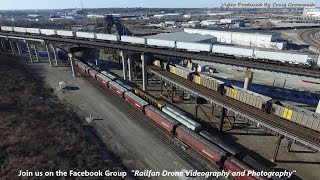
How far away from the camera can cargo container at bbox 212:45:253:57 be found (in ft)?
160

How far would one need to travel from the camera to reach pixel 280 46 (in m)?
105

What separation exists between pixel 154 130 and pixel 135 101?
9277 mm

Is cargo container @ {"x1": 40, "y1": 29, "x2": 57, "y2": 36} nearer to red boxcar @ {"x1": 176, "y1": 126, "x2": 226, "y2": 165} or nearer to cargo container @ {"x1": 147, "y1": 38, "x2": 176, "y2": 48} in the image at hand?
cargo container @ {"x1": 147, "y1": 38, "x2": 176, "y2": 48}

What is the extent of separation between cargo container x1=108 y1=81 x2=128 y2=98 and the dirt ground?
449 inches

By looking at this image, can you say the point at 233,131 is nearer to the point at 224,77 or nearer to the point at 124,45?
the point at 224,77

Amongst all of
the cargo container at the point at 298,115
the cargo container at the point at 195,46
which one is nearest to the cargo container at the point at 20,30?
the cargo container at the point at 195,46

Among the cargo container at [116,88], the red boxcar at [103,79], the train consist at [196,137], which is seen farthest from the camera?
the red boxcar at [103,79]

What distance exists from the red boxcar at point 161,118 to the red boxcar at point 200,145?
1.65 m

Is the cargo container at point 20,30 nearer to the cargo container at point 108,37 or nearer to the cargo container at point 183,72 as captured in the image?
the cargo container at point 108,37

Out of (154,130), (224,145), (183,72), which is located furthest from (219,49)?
(224,145)

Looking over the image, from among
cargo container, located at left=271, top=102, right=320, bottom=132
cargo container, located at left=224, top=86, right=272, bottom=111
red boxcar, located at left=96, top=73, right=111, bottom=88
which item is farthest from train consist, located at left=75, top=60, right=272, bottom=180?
cargo container, located at left=271, top=102, right=320, bottom=132

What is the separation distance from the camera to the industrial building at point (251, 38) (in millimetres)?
107562

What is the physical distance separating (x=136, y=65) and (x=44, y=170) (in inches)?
1683

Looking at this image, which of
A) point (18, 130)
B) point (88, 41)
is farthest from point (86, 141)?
point (88, 41)
